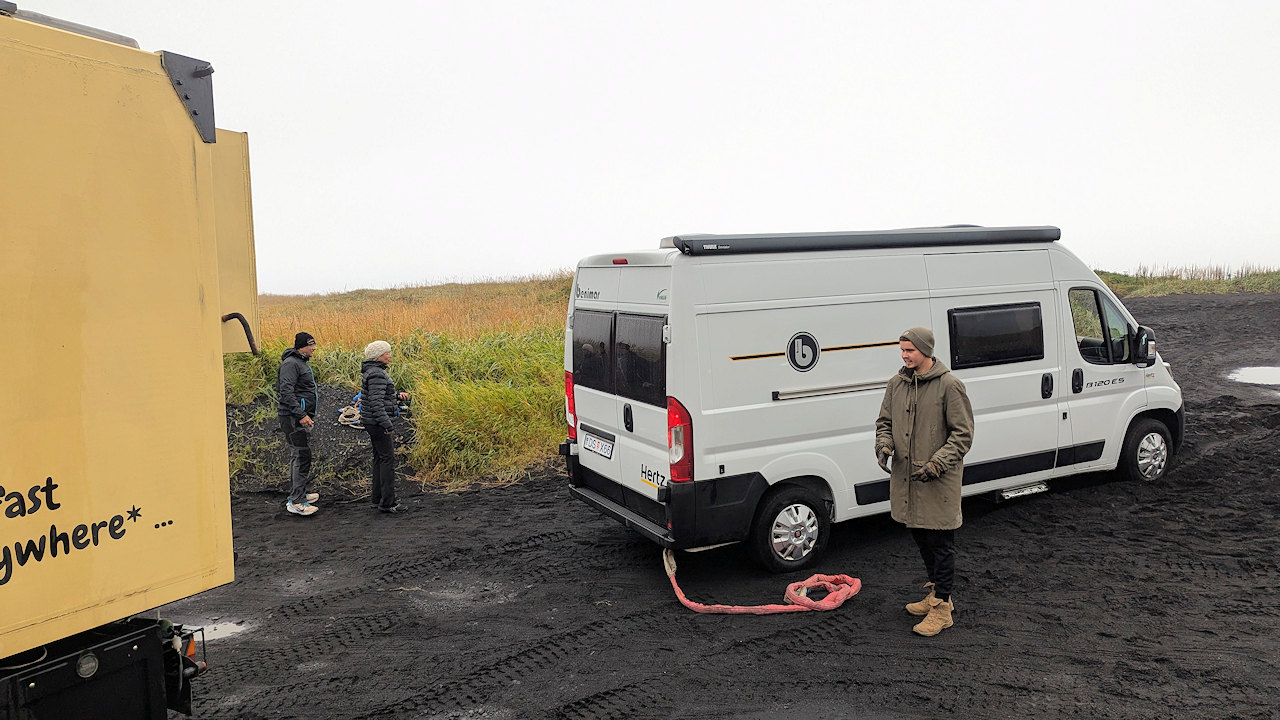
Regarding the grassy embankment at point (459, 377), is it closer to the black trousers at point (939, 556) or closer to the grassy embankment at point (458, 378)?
the grassy embankment at point (458, 378)

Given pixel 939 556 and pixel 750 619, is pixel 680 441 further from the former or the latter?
pixel 939 556

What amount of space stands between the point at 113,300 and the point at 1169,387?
29.3 ft

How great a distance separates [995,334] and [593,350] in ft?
11.0

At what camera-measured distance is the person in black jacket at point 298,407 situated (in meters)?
8.68

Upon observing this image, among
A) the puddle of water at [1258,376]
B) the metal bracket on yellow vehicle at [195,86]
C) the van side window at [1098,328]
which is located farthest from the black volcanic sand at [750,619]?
the puddle of water at [1258,376]

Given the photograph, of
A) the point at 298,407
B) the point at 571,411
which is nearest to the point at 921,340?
the point at 571,411

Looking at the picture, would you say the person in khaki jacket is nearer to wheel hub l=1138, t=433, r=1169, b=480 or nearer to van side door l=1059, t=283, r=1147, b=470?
van side door l=1059, t=283, r=1147, b=470

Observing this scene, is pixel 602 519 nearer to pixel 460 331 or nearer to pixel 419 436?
pixel 419 436

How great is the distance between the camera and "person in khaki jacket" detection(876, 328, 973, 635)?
5332 mm

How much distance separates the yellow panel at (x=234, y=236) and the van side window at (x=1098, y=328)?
6.72 metres

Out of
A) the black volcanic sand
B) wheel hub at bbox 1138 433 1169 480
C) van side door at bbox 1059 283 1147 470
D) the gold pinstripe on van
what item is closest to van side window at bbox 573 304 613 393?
the gold pinstripe on van

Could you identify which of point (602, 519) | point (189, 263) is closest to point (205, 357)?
point (189, 263)

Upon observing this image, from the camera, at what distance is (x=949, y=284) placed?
6.96 m

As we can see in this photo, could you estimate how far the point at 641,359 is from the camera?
6262mm
